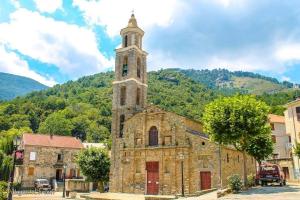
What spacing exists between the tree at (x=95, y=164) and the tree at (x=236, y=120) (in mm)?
17550

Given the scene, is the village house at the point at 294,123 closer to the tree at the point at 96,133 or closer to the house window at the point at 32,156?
the house window at the point at 32,156

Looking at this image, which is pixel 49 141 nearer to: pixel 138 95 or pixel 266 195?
pixel 138 95

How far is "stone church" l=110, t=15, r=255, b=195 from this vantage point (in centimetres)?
3269

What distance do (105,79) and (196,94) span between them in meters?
57.0

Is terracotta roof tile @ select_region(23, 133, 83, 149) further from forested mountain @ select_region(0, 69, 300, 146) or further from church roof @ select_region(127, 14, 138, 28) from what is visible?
forested mountain @ select_region(0, 69, 300, 146)

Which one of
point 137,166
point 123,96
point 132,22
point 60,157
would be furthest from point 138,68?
point 60,157

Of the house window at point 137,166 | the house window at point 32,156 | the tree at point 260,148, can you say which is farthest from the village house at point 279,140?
the house window at point 32,156

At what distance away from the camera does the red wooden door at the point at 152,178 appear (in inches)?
1384

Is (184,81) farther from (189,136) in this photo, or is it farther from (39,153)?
(189,136)

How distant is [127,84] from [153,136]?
857 centimetres

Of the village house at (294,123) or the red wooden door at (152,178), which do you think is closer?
the red wooden door at (152,178)

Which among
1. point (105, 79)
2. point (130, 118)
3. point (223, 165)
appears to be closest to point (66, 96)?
point (105, 79)

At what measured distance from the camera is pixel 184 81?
171375 millimetres

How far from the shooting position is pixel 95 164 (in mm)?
41375
